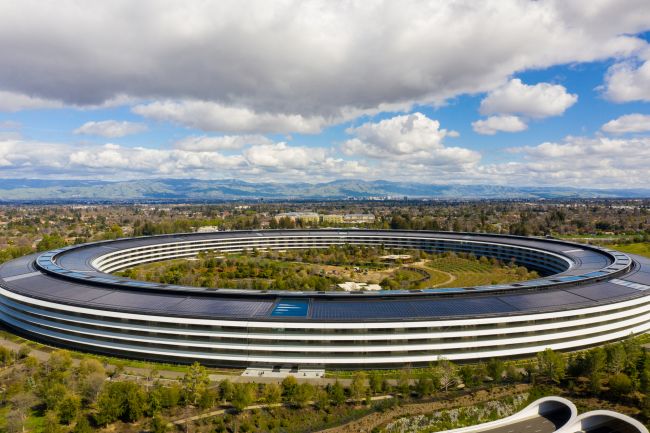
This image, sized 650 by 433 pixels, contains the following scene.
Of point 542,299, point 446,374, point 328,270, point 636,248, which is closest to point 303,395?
point 446,374

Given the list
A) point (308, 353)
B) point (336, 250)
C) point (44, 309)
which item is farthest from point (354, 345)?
point (336, 250)

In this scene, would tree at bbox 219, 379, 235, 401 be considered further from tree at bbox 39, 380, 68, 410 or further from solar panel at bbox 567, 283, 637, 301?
solar panel at bbox 567, 283, 637, 301

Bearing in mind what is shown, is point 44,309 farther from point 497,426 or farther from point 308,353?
point 497,426

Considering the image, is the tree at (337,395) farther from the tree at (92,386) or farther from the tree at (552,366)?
the tree at (92,386)

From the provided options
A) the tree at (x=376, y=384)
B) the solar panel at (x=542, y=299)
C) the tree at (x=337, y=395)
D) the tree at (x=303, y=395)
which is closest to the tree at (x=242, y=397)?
the tree at (x=303, y=395)

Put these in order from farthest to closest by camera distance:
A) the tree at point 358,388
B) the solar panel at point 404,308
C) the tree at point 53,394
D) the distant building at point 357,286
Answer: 1. the distant building at point 357,286
2. the solar panel at point 404,308
3. the tree at point 358,388
4. the tree at point 53,394

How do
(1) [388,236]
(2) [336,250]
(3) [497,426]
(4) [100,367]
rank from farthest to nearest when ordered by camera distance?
(1) [388,236]
(2) [336,250]
(4) [100,367]
(3) [497,426]
